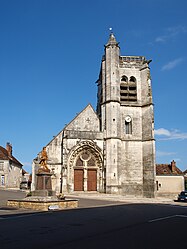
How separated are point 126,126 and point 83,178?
6847mm

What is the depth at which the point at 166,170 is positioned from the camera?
33.7 m

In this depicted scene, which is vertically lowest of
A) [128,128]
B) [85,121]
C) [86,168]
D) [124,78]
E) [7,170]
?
[7,170]

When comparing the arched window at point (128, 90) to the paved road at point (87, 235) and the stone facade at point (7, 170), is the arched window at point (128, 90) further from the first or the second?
the paved road at point (87, 235)

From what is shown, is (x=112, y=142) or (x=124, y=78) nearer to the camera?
(x=112, y=142)

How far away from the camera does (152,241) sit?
590cm

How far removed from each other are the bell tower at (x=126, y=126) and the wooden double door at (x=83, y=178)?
62.0 inches

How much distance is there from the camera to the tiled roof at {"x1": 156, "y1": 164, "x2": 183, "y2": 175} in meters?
33.1

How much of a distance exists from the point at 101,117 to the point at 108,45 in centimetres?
734

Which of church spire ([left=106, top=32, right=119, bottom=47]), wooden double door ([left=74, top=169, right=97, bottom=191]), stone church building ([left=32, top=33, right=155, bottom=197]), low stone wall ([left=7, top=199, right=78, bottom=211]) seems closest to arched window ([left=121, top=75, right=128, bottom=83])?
stone church building ([left=32, top=33, right=155, bottom=197])

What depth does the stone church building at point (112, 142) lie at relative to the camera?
2591 cm

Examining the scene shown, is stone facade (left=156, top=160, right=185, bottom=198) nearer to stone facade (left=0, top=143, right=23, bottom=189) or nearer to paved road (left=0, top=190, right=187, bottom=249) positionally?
stone facade (left=0, top=143, right=23, bottom=189)

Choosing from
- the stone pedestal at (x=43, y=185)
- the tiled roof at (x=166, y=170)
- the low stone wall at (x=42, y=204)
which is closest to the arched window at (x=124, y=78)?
the tiled roof at (x=166, y=170)

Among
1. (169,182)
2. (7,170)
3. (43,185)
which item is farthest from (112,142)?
(7,170)

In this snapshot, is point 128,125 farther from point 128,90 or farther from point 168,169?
point 168,169
